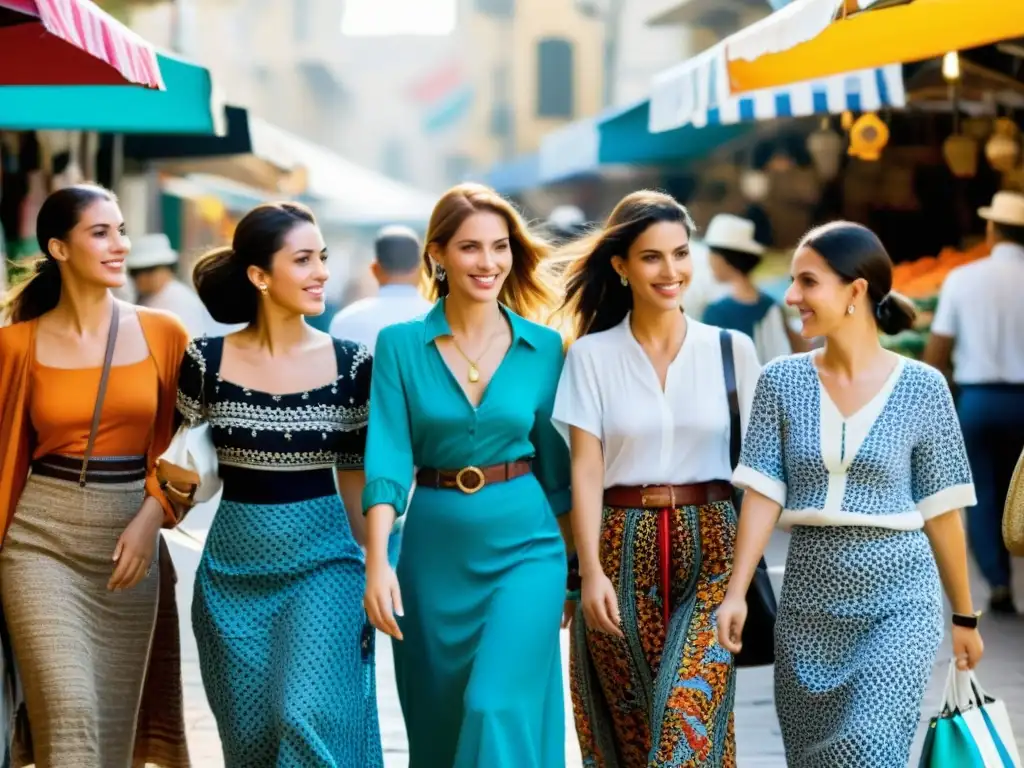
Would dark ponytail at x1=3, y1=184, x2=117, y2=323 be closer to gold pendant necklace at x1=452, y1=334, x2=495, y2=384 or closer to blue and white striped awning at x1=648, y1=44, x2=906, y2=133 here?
gold pendant necklace at x1=452, y1=334, x2=495, y2=384

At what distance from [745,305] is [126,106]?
3611mm

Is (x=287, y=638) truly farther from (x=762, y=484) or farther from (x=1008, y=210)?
(x=1008, y=210)

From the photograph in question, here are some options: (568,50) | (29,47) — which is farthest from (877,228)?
(568,50)

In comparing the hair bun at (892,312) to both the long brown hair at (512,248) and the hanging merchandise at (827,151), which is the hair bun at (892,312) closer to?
the long brown hair at (512,248)

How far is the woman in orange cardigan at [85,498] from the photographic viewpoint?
5.73 meters

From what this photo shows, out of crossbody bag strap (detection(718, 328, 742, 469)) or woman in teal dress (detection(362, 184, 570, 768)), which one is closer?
woman in teal dress (detection(362, 184, 570, 768))

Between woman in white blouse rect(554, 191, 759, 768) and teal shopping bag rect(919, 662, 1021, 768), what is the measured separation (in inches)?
24.7

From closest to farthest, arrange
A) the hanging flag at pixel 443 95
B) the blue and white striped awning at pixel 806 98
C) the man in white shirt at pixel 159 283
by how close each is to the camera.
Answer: the blue and white striped awning at pixel 806 98 < the man in white shirt at pixel 159 283 < the hanging flag at pixel 443 95

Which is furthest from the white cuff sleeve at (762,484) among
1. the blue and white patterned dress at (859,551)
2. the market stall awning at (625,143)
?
the market stall awning at (625,143)

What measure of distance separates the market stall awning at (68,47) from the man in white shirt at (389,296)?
101 inches

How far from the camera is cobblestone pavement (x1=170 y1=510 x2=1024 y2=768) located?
7.31 m

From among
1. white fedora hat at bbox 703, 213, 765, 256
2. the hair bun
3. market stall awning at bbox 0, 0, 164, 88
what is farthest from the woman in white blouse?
white fedora hat at bbox 703, 213, 765, 256

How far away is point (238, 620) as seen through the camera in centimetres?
546

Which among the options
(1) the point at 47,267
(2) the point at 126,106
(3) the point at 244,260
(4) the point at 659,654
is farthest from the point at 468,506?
(2) the point at 126,106
